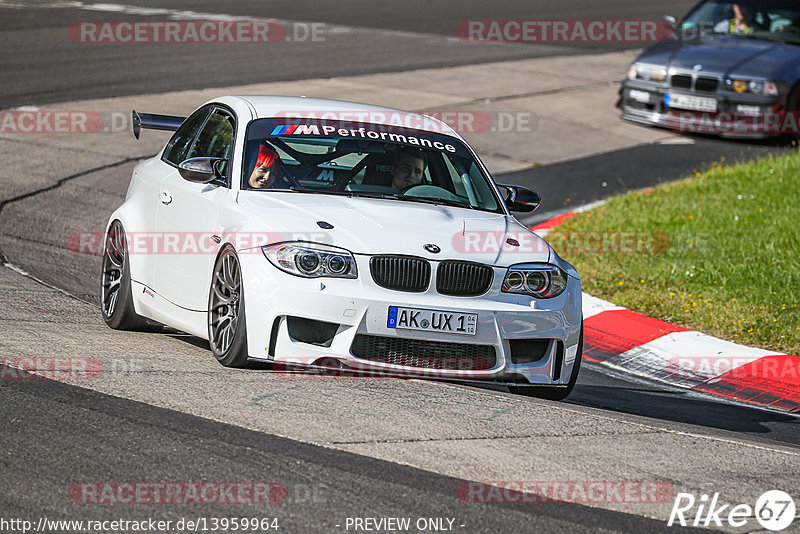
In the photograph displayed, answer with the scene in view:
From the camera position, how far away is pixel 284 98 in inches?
320

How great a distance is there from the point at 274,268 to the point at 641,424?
204cm

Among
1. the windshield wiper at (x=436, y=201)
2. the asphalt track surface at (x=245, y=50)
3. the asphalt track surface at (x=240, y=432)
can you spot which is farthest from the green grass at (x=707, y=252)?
the asphalt track surface at (x=245, y=50)

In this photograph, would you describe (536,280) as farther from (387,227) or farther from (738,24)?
(738,24)

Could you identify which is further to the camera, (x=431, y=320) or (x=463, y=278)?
(x=463, y=278)

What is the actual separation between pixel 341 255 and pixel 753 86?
11864mm

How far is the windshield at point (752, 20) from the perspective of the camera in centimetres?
1812

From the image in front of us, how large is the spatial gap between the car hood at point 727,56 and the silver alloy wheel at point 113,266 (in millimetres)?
11015

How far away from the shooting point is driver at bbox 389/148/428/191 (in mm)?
7517

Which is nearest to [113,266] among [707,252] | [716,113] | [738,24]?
[707,252]

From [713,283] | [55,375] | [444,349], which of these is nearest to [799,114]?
[713,283]

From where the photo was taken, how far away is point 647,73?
1744 cm

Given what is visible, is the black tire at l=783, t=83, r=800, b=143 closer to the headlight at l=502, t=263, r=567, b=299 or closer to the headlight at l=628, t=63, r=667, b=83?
the headlight at l=628, t=63, r=667, b=83

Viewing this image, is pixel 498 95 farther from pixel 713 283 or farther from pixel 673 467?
pixel 673 467

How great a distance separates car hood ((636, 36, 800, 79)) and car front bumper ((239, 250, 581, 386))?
11398mm
